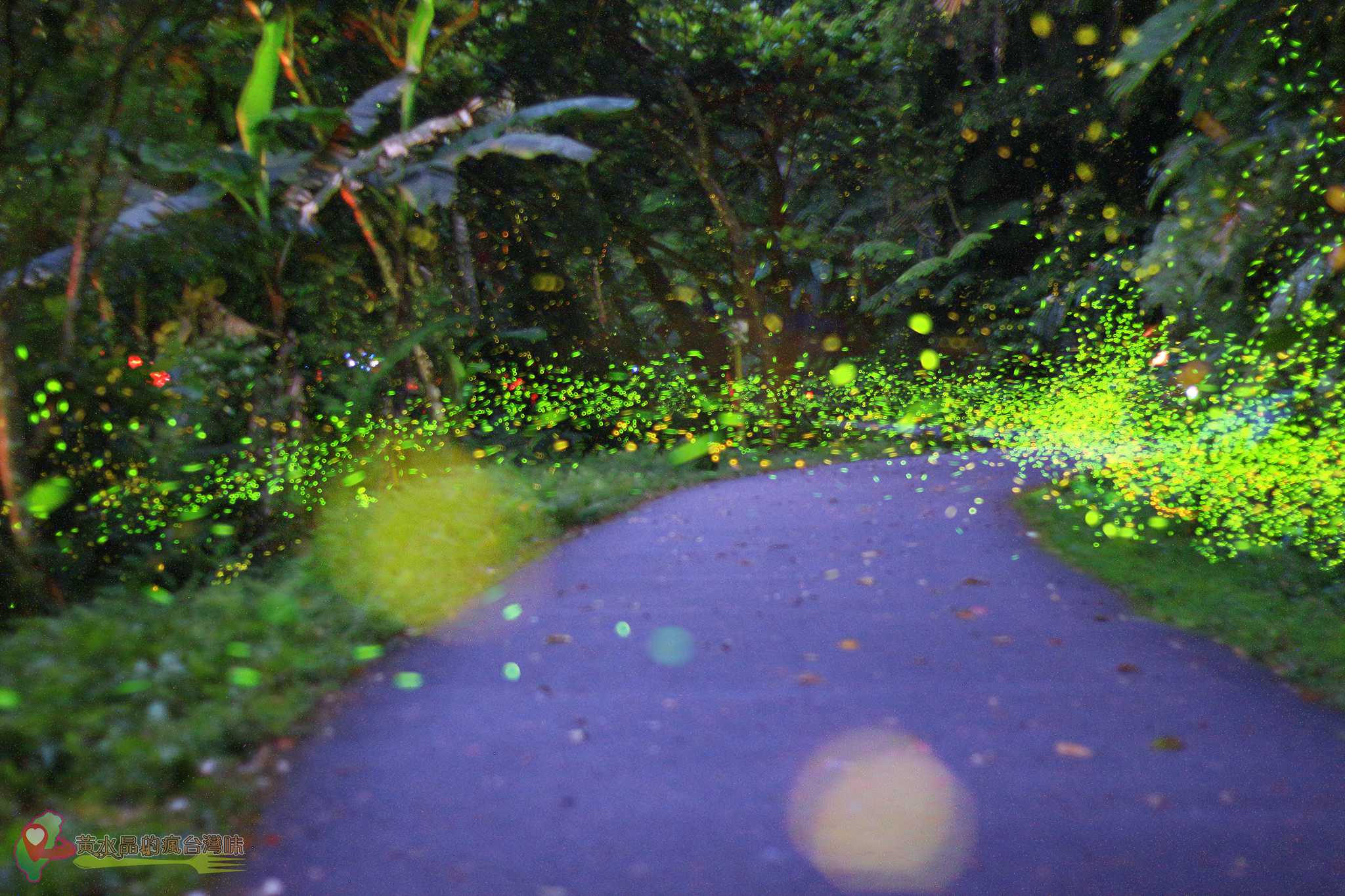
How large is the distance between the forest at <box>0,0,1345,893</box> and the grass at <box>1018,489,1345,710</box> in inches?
1.4

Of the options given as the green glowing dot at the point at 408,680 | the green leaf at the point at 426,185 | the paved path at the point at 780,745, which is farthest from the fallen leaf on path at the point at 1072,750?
the green leaf at the point at 426,185

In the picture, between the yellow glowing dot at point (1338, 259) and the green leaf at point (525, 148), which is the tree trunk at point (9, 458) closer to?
the green leaf at point (525, 148)

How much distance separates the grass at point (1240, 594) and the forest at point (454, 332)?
35mm

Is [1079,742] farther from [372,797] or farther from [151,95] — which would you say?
[151,95]

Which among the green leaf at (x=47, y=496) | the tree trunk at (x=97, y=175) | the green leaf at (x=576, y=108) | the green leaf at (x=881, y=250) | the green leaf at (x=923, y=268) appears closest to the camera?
the green leaf at (x=47, y=496)

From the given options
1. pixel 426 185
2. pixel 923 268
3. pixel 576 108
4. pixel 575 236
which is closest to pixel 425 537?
pixel 426 185

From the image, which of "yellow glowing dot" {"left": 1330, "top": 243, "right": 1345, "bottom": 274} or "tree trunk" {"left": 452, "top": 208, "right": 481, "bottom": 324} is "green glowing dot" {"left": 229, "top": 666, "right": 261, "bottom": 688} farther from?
"tree trunk" {"left": 452, "top": 208, "right": 481, "bottom": 324}

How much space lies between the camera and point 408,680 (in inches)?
194

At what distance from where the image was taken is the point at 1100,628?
566cm

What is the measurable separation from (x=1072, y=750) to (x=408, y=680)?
117 inches

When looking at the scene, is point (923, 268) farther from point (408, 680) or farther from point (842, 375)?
point (408, 680)

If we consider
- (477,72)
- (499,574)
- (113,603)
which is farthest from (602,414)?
(113,603)

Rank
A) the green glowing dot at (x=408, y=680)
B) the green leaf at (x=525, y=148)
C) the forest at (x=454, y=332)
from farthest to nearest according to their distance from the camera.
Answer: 1. the green leaf at (x=525, y=148)
2. the forest at (x=454, y=332)
3. the green glowing dot at (x=408, y=680)

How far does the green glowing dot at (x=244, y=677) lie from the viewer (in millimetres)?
4418
